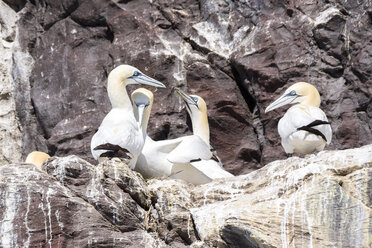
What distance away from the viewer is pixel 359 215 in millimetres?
8547

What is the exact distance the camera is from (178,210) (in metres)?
9.47

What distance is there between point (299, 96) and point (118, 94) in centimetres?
235

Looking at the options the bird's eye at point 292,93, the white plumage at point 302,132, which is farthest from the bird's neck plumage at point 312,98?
the white plumage at point 302,132

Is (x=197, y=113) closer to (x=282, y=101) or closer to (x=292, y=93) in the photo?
(x=282, y=101)

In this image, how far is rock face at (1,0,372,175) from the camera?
1212 centimetres

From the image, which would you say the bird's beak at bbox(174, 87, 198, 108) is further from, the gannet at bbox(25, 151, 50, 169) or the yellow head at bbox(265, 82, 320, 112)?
the gannet at bbox(25, 151, 50, 169)

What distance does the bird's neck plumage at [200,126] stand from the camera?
12.4 m

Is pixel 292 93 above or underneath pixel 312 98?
above

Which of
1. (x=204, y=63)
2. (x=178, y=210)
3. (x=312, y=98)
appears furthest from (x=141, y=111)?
(x=178, y=210)

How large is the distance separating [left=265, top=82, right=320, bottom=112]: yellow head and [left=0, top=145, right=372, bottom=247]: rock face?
6.09 feet

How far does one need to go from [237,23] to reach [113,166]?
4.38m

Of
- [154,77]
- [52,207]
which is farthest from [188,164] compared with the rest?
[52,207]

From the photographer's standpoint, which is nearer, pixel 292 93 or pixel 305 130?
pixel 305 130

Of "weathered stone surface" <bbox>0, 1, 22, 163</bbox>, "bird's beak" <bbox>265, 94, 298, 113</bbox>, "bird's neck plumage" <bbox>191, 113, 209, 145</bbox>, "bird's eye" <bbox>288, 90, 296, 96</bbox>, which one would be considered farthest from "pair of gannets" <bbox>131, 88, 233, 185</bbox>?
"weathered stone surface" <bbox>0, 1, 22, 163</bbox>
